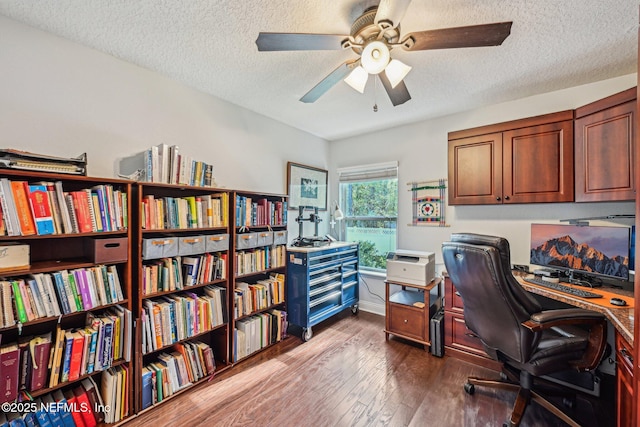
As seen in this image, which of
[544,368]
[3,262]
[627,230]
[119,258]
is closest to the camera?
[3,262]

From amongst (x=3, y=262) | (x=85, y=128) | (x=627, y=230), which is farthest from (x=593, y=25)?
(x=3, y=262)

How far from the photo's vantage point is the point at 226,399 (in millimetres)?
1849

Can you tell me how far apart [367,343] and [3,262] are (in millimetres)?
2650

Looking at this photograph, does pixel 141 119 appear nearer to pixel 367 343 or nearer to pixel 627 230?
pixel 367 343

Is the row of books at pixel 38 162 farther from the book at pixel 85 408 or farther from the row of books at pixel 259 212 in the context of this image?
the book at pixel 85 408

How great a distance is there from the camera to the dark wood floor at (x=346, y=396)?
65.9 inches

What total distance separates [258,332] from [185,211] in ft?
4.14

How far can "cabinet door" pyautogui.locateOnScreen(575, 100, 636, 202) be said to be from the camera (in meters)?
1.71

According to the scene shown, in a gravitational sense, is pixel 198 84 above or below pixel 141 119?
above

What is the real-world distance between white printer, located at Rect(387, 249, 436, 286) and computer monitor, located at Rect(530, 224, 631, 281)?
833 millimetres

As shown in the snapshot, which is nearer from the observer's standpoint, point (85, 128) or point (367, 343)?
point (85, 128)

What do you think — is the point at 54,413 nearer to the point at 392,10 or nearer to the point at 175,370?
the point at 175,370

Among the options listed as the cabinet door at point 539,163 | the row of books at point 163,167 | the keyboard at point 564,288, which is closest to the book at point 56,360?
the row of books at point 163,167

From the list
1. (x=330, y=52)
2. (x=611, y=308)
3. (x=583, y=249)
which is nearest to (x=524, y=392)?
(x=611, y=308)
